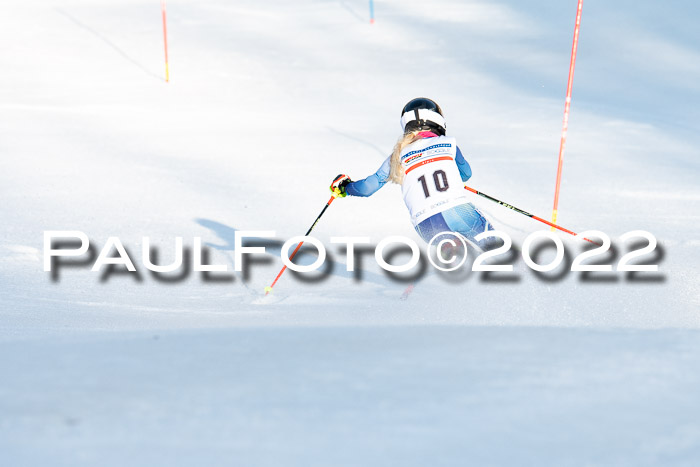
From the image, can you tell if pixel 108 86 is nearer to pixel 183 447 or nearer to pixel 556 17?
pixel 556 17

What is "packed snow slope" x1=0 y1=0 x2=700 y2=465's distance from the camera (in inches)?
89.0

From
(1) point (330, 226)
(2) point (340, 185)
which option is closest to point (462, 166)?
(2) point (340, 185)

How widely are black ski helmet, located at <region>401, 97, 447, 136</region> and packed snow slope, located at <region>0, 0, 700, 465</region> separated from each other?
3.61 ft

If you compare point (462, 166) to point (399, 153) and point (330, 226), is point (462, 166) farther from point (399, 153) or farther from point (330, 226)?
point (330, 226)

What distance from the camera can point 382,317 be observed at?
5156 mm

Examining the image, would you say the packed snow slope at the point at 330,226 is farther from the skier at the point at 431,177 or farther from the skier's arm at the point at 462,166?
the skier's arm at the point at 462,166

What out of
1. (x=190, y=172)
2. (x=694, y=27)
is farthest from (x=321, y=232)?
(x=694, y=27)

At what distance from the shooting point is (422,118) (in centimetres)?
512

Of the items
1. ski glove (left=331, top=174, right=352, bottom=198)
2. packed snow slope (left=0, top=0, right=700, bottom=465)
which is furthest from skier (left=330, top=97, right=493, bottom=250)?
packed snow slope (left=0, top=0, right=700, bottom=465)

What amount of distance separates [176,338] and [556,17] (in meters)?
15.1

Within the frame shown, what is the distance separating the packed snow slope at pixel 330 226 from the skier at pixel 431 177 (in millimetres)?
570

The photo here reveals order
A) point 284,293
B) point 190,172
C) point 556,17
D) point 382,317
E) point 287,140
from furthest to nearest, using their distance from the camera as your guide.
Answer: point 556,17
point 287,140
point 190,172
point 284,293
point 382,317

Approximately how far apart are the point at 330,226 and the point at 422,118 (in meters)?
2.62

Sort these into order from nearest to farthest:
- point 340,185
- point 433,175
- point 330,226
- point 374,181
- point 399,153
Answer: point 433,175 → point 399,153 → point 374,181 → point 340,185 → point 330,226
